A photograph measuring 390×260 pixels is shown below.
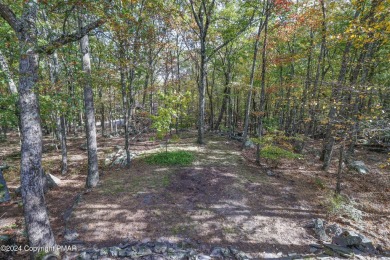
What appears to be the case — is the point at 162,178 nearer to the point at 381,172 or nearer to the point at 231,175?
the point at 231,175

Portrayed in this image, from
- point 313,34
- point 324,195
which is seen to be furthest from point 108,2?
point 313,34

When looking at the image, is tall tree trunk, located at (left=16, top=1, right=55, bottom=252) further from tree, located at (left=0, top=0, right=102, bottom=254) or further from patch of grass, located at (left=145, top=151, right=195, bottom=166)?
patch of grass, located at (left=145, top=151, right=195, bottom=166)

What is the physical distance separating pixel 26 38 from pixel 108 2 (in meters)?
1.82

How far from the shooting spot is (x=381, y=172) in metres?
9.98

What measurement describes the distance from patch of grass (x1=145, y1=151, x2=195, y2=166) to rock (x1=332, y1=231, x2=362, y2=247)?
611 cm

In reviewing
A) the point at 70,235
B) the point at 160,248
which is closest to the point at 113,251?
the point at 160,248

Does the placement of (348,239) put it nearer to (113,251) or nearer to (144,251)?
(144,251)

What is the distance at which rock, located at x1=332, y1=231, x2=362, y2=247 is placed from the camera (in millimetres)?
4734

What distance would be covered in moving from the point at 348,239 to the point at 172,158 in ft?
23.3

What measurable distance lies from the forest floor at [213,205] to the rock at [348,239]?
59cm

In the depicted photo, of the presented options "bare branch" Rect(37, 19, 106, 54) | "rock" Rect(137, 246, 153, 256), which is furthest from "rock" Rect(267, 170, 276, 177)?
"bare branch" Rect(37, 19, 106, 54)

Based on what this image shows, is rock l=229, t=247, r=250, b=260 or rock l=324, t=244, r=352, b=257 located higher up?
rock l=229, t=247, r=250, b=260

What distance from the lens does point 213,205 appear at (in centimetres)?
627

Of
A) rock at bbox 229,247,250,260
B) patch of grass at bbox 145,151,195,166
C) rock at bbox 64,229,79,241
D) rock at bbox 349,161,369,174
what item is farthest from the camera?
rock at bbox 349,161,369,174
